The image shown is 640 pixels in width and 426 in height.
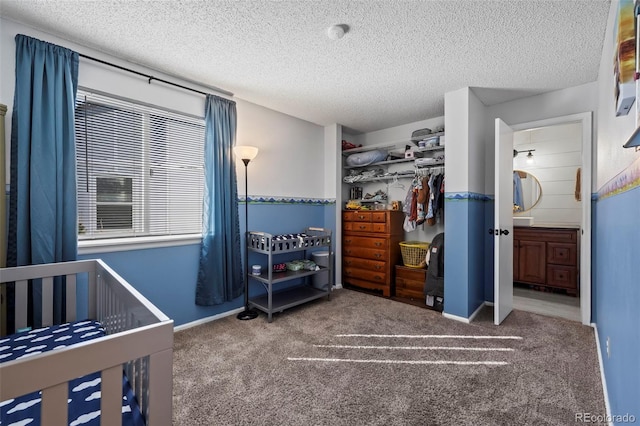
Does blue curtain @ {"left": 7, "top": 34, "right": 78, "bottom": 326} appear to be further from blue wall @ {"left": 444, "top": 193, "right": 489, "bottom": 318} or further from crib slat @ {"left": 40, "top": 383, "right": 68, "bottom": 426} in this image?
blue wall @ {"left": 444, "top": 193, "right": 489, "bottom": 318}

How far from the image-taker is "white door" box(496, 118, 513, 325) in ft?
Result: 8.56

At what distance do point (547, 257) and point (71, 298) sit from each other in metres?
4.78

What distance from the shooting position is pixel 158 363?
811 millimetres

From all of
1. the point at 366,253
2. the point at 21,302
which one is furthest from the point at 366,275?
the point at 21,302

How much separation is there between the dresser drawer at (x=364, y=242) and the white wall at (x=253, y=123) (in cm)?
73

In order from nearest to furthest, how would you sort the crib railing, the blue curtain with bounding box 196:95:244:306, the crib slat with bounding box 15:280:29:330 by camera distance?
the crib railing < the crib slat with bounding box 15:280:29:330 < the blue curtain with bounding box 196:95:244:306

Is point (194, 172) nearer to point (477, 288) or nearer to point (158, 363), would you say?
point (158, 363)

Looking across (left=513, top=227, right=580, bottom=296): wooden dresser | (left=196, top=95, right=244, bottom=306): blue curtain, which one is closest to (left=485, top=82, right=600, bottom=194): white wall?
(left=513, top=227, right=580, bottom=296): wooden dresser

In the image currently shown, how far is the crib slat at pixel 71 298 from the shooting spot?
5.64 feet

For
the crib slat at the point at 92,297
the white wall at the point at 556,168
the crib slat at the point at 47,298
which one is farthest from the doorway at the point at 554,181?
the crib slat at the point at 47,298

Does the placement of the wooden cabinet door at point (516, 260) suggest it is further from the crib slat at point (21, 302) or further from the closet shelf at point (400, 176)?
the crib slat at point (21, 302)

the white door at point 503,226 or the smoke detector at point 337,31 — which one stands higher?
the smoke detector at point 337,31

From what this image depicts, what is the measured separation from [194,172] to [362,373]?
220 cm

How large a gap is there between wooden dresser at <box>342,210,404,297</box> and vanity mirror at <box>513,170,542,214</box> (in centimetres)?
200
